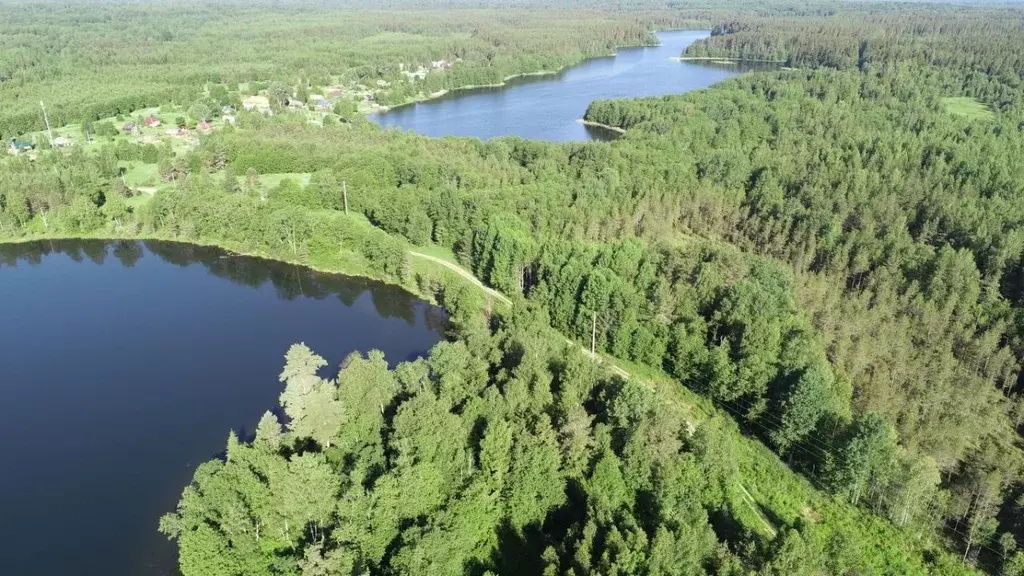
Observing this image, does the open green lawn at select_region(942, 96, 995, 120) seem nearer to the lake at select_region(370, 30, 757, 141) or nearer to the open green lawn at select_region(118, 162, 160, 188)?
the lake at select_region(370, 30, 757, 141)

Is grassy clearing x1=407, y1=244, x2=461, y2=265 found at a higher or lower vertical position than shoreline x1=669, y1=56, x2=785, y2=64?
lower

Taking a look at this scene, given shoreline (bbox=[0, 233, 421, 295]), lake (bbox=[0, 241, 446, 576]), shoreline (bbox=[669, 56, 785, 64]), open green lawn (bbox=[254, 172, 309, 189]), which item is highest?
shoreline (bbox=[669, 56, 785, 64])

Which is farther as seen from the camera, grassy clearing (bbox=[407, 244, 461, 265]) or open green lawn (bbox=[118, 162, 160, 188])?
open green lawn (bbox=[118, 162, 160, 188])

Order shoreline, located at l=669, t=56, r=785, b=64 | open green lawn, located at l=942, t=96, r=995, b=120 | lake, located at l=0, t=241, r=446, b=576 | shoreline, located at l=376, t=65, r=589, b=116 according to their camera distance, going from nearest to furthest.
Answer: lake, located at l=0, t=241, r=446, b=576
open green lawn, located at l=942, t=96, r=995, b=120
shoreline, located at l=376, t=65, r=589, b=116
shoreline, located at l=669, t=56, r=785, b=64

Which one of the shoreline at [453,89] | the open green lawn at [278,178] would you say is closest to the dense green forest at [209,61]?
the shoreline at [453,89]

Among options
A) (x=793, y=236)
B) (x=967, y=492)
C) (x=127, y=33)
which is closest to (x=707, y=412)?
(x=967, y=492)

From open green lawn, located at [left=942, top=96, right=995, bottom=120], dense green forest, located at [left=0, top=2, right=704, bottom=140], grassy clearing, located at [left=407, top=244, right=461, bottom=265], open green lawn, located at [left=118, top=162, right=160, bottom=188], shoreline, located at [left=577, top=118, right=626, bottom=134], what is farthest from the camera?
dense green forest, located at [left=0, top=2, right=704, bottom=140]

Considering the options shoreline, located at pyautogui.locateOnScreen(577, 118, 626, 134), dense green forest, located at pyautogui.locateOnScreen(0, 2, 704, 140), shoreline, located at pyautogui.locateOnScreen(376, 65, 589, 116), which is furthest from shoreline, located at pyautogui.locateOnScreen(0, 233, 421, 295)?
shoreline, located at pyautogui.locateOnScreen(376, 65, 589, 116)

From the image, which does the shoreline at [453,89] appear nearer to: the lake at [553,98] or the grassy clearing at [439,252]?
the lake at [553,98]

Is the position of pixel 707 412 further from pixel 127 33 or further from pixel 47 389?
pixel 127 33
